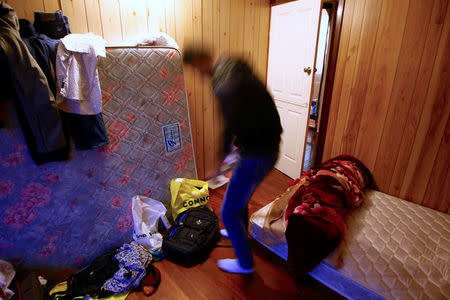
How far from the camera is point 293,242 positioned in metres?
1.44

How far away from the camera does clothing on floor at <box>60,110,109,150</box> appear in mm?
1404

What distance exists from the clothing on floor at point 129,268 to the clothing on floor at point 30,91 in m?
0.80

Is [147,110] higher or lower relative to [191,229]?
higher

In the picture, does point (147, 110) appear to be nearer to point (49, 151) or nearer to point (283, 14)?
point (49, 151)

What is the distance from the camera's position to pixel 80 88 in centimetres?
134

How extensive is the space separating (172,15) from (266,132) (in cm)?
147

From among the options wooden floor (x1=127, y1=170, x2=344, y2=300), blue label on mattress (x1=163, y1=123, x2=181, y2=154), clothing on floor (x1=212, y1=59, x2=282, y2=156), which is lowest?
wooden floor (x1=127, y1=170, x2=344, y2=300)

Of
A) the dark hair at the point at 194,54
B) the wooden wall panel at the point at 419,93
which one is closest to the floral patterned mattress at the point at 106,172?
the dark hair at the point at 194,54

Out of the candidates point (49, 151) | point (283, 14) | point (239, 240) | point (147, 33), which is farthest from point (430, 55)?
point (49, 151)

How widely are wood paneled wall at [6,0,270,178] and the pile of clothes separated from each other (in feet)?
0.68

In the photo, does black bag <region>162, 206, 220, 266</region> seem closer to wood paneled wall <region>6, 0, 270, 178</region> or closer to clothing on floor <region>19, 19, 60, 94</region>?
wood paneled wall <region>6, 0, 270, 178</region>

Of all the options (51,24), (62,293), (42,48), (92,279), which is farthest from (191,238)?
(51,24)

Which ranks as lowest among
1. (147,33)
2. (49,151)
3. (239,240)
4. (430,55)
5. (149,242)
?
(149,242)

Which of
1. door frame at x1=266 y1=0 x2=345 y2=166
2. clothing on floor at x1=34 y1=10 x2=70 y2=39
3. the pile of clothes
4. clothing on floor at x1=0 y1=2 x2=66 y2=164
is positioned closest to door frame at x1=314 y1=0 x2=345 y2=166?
door frame at x1=266 y1=0 x2=345 y2=166
